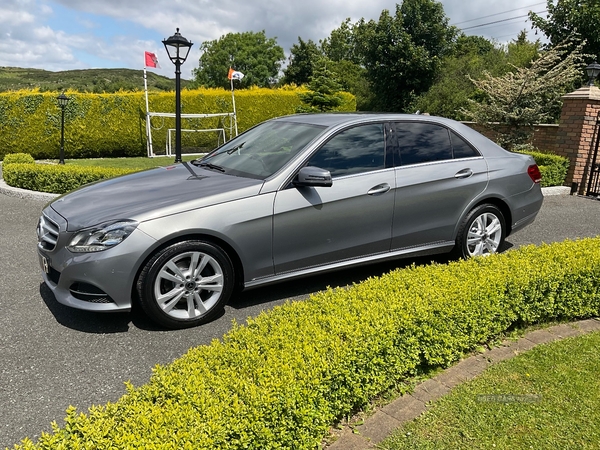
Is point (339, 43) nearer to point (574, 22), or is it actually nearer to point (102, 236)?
point (574, 22)

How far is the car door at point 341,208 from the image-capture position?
3918mm

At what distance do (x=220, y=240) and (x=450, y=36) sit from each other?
100 ft

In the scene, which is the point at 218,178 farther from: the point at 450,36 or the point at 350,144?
the point at 450,36

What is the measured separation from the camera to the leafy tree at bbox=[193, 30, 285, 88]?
6619cm

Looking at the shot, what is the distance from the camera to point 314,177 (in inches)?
151

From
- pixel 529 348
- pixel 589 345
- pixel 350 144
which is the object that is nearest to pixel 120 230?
pixel 350 144

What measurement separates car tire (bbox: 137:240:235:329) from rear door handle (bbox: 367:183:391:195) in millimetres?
1433

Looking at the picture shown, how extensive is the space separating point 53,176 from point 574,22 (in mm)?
22762

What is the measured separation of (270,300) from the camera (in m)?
4.34

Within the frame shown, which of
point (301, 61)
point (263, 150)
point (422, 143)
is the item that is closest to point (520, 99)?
point (422, 143)

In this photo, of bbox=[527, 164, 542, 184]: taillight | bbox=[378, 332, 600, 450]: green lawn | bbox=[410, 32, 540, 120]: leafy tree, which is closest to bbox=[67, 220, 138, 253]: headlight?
bbox=[378, 332, 600, 450]: green lawn

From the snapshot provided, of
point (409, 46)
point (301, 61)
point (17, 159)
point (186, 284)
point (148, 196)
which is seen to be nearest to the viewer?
point (186, 284)

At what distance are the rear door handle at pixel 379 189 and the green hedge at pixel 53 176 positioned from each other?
555 cm

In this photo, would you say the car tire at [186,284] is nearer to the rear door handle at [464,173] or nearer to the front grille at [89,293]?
the front grille at [89,293]
